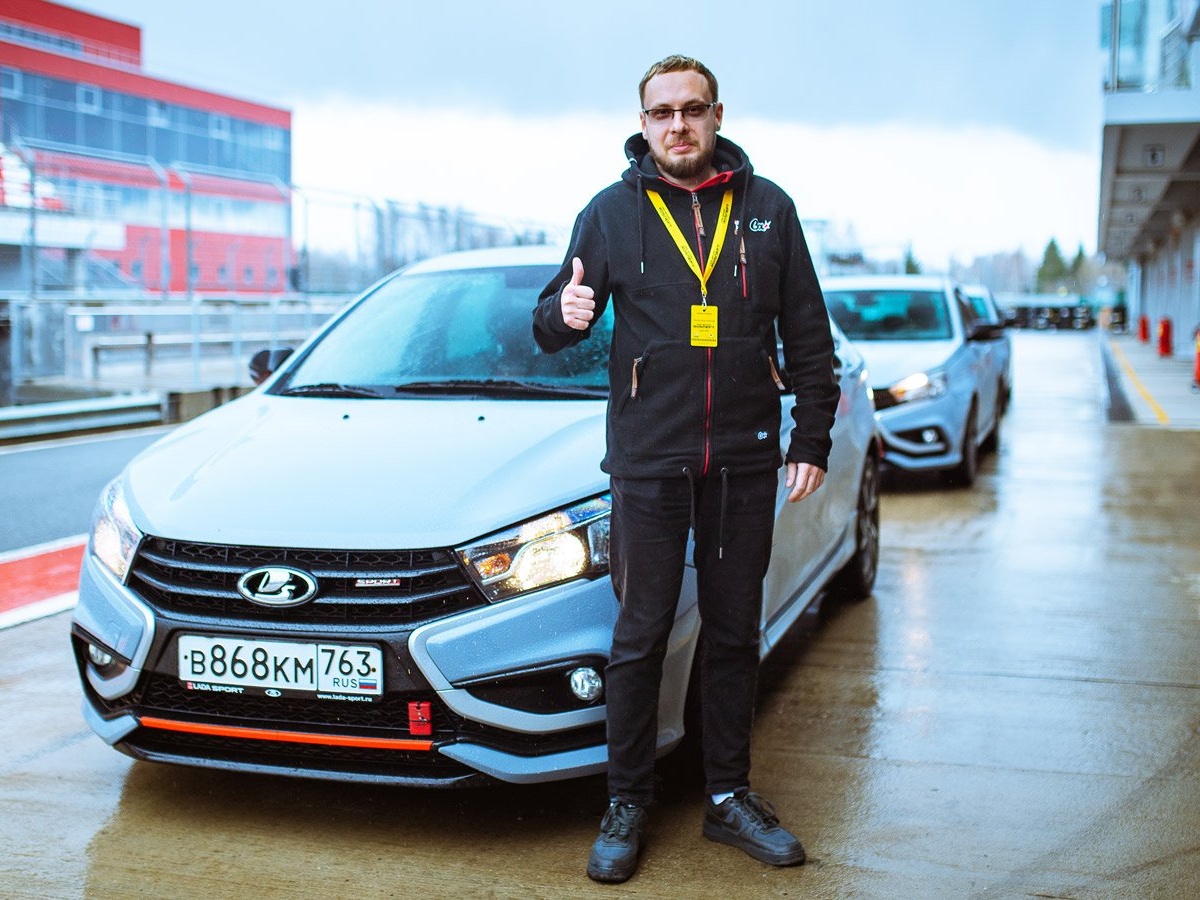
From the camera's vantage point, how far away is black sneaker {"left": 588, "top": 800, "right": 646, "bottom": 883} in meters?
3.24

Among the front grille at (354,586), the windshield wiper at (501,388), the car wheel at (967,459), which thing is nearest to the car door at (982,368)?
the car wheel at (967,459)

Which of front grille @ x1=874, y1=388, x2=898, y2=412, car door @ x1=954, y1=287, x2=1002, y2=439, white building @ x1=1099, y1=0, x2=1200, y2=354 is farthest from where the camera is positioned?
white building @ x1=1099, y1=0, x2=1200, y2=354

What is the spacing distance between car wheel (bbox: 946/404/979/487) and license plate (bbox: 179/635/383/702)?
743cm

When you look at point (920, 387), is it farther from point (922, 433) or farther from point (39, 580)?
point (39, 580)

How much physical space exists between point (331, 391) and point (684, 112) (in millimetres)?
1820

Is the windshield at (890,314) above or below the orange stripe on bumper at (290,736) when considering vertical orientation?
above

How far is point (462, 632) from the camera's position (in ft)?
10.6

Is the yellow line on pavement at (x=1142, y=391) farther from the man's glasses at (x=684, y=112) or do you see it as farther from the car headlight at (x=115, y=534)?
the car headlight at (x=115, y=534)

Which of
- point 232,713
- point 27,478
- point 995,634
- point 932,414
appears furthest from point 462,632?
point 27,478

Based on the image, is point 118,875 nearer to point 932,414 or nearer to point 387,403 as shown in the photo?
point 387,403

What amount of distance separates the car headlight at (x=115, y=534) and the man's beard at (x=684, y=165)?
5.32ft

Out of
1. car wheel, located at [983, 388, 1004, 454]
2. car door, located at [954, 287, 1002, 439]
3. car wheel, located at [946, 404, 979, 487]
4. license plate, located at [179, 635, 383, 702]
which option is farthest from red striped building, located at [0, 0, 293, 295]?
license plate, located at [179, 635, 383, 702]

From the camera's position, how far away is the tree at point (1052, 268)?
15050 centimetres

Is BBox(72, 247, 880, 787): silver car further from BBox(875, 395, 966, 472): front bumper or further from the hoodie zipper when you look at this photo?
BBox(875, 395, 966, 472): front bumper
